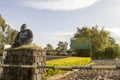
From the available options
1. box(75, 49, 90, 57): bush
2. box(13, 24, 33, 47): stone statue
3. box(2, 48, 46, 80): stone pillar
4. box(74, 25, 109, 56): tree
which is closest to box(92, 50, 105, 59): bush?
box(74, 25, 109, 56): tree

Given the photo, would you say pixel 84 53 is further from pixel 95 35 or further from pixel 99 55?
pixel 95 35

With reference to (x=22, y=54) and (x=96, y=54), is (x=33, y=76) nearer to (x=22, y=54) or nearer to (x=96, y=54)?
(x=22, y=54)

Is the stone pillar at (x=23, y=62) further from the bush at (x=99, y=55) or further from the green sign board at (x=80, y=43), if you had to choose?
the bush at (x=99, y=55)

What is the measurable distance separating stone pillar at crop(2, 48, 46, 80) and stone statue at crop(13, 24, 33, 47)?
669mm

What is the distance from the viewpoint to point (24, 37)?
7688mm

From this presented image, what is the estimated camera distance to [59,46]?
9619 centimetres

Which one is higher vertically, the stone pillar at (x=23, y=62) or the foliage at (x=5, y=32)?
the foliage at (x=5, y=32)

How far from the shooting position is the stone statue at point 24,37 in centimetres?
763

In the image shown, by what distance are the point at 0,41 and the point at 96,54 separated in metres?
22.0

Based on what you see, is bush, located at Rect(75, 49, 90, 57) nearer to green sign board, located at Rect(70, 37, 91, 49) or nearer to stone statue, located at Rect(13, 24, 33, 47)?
green sign board, located at Rect(70, 37, 91, 49)

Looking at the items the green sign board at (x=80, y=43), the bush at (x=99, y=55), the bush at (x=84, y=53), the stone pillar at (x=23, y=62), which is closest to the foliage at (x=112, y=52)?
the bush at (x=99, y=55)

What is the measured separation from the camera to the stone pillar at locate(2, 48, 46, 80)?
6.57 m

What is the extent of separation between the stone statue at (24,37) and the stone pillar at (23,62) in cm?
67

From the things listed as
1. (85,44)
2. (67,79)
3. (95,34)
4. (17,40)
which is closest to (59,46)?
(95,34)
